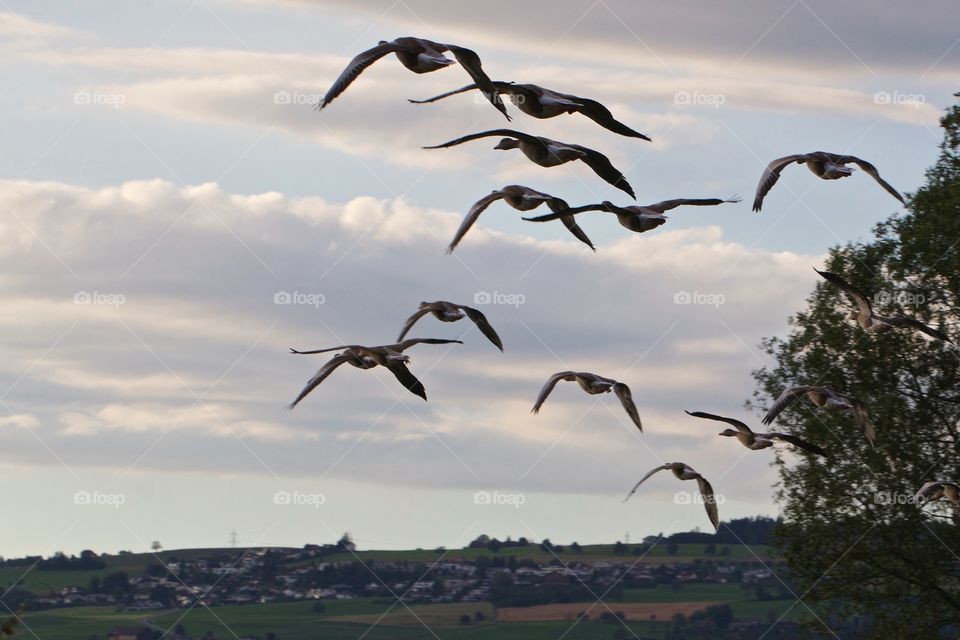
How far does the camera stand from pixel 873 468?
34312 millimetres

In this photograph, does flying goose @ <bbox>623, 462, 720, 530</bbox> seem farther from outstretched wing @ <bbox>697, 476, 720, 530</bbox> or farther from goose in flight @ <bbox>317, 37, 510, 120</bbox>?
goose in flight @ <bbox>317, 37, 510, 120</bbox>

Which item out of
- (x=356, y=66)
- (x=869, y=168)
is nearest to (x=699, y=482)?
(x=869, y=168)

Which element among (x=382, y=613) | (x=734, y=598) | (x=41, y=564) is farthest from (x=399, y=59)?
(x=41, y=564)

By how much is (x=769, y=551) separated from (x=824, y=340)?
18.6 feet

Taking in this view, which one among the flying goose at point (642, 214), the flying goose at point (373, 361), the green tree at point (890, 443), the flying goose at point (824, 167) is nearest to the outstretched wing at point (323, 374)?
the flying goose at point (373, 361)

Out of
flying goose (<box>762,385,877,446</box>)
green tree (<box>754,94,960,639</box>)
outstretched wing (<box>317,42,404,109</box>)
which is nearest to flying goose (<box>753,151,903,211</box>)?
flying goose (<box>762,385,877,446</box>)

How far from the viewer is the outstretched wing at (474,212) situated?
59.8 ft

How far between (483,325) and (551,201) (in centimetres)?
300

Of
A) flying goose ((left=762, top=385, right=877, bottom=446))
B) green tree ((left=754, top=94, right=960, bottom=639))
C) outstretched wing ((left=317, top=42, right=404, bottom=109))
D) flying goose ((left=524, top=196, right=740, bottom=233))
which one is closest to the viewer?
outstretched wing ((left=317, top=42, right=404, bottom=109))

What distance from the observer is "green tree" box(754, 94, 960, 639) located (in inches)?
1335

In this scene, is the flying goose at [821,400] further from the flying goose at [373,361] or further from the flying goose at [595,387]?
the flying goose at [373,361]

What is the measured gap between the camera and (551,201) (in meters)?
17.8

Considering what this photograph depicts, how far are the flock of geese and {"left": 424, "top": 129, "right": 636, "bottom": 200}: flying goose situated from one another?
0.04ft

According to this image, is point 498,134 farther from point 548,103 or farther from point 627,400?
point 627,400
